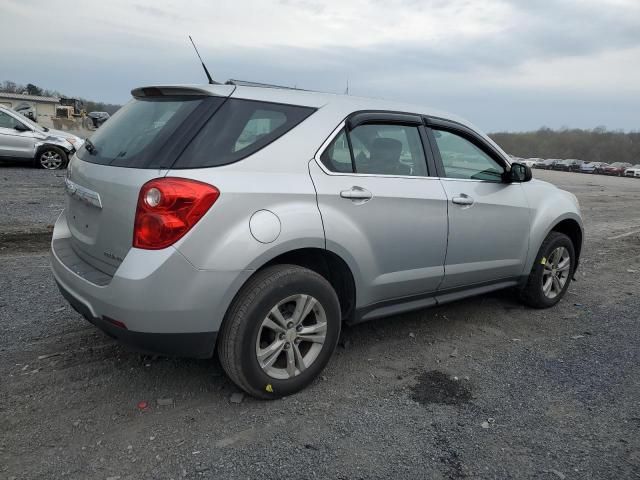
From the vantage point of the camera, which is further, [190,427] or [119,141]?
[119,141]

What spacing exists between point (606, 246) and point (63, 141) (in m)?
13.2

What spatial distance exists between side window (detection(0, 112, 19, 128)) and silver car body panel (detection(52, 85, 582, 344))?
11.9m

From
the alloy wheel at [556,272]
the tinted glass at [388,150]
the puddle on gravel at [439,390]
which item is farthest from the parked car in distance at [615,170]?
the puddle on gravel at [439,390]

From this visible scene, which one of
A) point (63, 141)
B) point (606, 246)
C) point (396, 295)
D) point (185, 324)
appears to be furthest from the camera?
point (63, 141)

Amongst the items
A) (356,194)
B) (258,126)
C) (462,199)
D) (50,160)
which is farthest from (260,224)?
(50,160)

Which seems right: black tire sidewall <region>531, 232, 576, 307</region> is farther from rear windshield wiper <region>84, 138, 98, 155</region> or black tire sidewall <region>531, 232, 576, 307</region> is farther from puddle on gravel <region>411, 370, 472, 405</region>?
rear windshield wiper <region>84, 138, 98, 155</region>

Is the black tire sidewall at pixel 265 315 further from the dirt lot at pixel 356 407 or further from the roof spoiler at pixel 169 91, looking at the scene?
the roof spoiler at pixel 169 91

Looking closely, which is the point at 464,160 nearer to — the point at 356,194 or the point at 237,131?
the point at 356,194

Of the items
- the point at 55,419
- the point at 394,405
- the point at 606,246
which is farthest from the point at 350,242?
the point at 606,246

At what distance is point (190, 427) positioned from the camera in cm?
→ 281

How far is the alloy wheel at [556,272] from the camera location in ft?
16.1

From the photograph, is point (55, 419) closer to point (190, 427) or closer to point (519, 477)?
point (190, 427)

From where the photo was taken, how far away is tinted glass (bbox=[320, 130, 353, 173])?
321 centimetres

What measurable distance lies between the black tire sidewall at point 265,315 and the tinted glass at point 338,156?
687 millimetres
